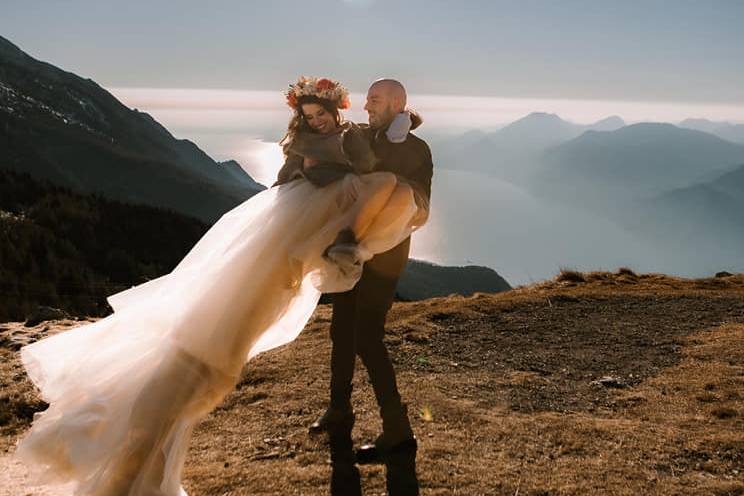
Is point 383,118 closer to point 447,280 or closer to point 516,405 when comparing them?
point 516,405

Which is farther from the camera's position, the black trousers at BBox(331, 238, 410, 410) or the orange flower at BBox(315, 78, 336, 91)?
the black trousers at BBox(331, 238, 410, 410)

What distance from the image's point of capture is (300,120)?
4.00m

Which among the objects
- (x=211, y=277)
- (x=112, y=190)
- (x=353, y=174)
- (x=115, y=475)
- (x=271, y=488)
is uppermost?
(x=112, y=190)

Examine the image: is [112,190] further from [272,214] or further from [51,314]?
[272,214]

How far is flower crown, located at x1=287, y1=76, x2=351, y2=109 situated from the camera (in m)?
3.86

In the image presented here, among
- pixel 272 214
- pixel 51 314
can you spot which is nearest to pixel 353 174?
pixel 272 214

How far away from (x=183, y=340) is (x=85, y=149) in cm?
9431

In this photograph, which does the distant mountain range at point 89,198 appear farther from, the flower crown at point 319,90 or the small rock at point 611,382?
the small rock at point 611,382

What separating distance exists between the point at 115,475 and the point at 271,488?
1.17 meters

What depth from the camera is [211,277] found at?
3.54m

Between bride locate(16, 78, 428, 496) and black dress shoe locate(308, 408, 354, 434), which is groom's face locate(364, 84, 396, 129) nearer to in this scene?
bride locate(16, 78, 428, 496)

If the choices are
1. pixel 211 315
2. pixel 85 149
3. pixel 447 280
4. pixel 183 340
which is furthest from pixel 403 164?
pixel 85 149

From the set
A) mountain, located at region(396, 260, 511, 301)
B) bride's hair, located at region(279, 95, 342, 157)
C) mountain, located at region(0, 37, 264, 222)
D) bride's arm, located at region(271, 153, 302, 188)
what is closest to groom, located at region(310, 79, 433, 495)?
bride's hair, located at region(279, 95, 342, 157)

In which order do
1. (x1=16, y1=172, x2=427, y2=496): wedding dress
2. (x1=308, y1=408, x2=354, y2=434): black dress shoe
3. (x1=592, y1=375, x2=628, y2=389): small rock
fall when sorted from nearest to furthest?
(x1=16, y1=172, x2=427, y2=496): wedding dress
(x1=308, y1=408, x2=354, y2=434): black dress shoe
(x1=592, y1=375, x2=628, y2=389): small rock
